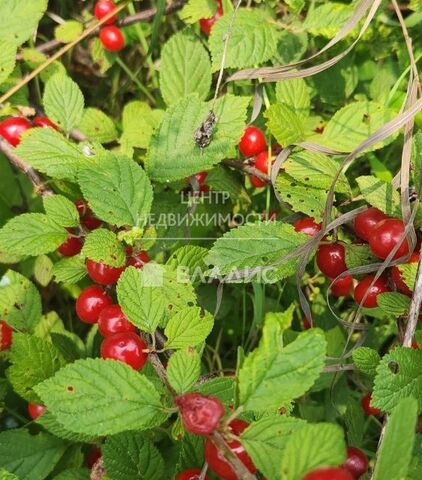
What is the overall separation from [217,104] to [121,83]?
1124mm

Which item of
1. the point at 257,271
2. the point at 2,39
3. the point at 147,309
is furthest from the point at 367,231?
the point at 2,39

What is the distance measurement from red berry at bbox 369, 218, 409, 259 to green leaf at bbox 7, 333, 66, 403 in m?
0.99

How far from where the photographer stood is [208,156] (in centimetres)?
190

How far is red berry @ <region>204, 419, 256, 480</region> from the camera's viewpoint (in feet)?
4.05

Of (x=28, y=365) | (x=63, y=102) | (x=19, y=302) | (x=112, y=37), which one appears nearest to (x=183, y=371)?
(x=28, y=365)

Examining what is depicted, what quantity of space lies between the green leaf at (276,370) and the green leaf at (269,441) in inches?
2.2

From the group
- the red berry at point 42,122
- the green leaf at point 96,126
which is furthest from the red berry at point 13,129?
the green leaf at point 96,126

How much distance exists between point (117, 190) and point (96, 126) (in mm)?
826

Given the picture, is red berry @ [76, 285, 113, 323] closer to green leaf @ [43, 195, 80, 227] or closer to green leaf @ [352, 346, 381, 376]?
green leaf @ [43, 195, 80, 227]

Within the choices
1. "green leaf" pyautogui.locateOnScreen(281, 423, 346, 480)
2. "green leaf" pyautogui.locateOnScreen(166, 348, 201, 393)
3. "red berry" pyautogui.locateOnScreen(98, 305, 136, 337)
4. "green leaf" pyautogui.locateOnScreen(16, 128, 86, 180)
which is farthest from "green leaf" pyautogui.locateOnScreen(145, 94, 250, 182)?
"green leaf" pyautogui.locateOnScreen(281, 423, 346, 480)

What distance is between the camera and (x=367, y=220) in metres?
1.77

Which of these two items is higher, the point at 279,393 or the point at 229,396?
the point at 279,393

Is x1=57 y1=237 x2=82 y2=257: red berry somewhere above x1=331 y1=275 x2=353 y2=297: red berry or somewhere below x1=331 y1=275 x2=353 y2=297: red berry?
above

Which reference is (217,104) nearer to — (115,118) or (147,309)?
(147,309)
